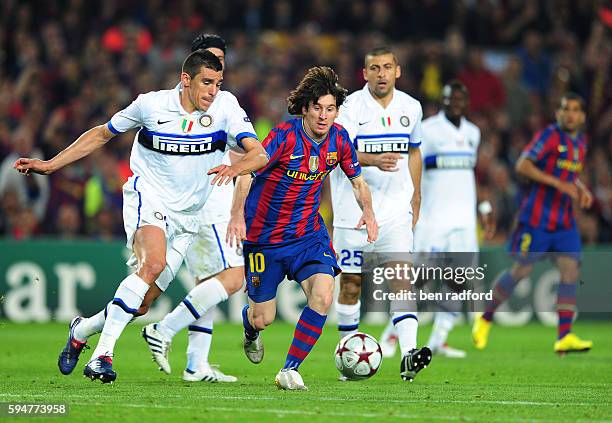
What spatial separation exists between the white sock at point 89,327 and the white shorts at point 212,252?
110 cm

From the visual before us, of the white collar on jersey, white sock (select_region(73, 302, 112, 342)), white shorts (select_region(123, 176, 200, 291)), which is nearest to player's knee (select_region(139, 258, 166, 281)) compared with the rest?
white shorts (select_region(123, 176, 200, 291))

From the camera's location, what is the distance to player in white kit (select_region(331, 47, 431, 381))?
10.8 meters

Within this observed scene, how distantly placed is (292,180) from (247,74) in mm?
10254

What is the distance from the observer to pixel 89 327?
31.9ft

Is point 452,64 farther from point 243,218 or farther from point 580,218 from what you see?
point 243,218

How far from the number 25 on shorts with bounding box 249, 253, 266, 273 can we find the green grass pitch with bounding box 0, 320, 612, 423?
0.90 meters

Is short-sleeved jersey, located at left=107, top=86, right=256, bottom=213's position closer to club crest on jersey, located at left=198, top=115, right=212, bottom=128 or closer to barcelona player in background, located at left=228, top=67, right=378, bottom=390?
club crest on jersey, located at left=198, top=115, right=212, bottom=128

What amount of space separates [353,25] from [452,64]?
2132 mm

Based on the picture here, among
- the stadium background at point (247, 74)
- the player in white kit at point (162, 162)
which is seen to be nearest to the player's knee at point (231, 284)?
the player in white kit at point (162, 162)

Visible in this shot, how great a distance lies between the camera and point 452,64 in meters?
20.3

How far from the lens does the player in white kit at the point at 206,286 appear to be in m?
10.1

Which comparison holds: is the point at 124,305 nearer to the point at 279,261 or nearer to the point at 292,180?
the point at 279,261

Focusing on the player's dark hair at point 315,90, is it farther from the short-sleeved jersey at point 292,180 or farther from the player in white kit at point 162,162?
the player in white kit at point 162,162

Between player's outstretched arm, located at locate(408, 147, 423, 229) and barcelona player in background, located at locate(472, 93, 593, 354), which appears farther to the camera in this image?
barcelona player in background, located at locate(472, 93, 593, 354)
